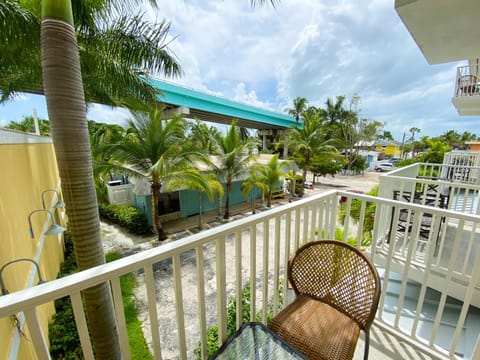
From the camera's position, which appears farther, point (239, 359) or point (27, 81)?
point (27, 81)

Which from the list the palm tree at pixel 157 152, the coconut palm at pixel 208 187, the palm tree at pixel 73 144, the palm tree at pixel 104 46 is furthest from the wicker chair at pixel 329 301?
the coconut palm at pixel 208 187

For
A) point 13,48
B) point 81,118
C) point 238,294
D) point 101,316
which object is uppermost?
point 13,48

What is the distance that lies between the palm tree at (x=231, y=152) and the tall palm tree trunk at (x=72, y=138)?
7105 mm

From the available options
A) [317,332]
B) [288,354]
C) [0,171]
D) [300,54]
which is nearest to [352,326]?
[317,332]

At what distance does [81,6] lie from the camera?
3.38 meters

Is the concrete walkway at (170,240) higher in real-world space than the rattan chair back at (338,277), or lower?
lower

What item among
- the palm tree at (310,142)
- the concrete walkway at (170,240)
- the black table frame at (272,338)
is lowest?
the concrete walkway at (170,240)

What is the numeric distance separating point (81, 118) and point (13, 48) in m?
2.98

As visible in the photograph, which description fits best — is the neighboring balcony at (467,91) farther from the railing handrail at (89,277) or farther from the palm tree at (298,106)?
the palm tree at (298,106)

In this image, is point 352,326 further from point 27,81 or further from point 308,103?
point 308,103

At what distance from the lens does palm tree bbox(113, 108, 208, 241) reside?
20.3 feet

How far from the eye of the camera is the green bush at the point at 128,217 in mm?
8188

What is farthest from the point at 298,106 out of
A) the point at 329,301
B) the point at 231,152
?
the point at 329,301

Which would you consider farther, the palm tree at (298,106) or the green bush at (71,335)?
the palm tree at (298,106)
